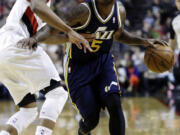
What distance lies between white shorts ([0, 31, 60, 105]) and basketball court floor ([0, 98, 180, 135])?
74.0 inches

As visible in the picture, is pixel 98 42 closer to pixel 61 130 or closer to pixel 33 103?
pixel 33 103

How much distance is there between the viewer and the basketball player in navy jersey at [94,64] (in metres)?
3.42

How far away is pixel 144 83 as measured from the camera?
34.2 ft

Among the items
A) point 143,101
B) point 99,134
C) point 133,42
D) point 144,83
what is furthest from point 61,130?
point 144,83

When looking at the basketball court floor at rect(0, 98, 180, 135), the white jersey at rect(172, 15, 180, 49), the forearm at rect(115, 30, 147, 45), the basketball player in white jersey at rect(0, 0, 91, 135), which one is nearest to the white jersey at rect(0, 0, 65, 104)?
the basketball player in white jersey at rect(0, 0, 91, 135)

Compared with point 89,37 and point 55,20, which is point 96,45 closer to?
point 89,37

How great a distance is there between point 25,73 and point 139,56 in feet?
25.0

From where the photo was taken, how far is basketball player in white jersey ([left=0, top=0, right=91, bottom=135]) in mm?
3572

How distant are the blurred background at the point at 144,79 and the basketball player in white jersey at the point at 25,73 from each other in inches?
45.6

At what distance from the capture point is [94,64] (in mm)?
3744

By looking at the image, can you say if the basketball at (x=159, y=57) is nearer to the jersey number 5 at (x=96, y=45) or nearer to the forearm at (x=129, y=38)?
the forearm at (x=129, y=38)

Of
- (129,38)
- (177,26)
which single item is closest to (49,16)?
(129,38)

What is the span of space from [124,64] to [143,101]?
63.8 inches

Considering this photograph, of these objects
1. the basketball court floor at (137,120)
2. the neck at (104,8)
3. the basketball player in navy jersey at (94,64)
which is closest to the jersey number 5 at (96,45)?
the basketball player in navy jersey at (94,64)
